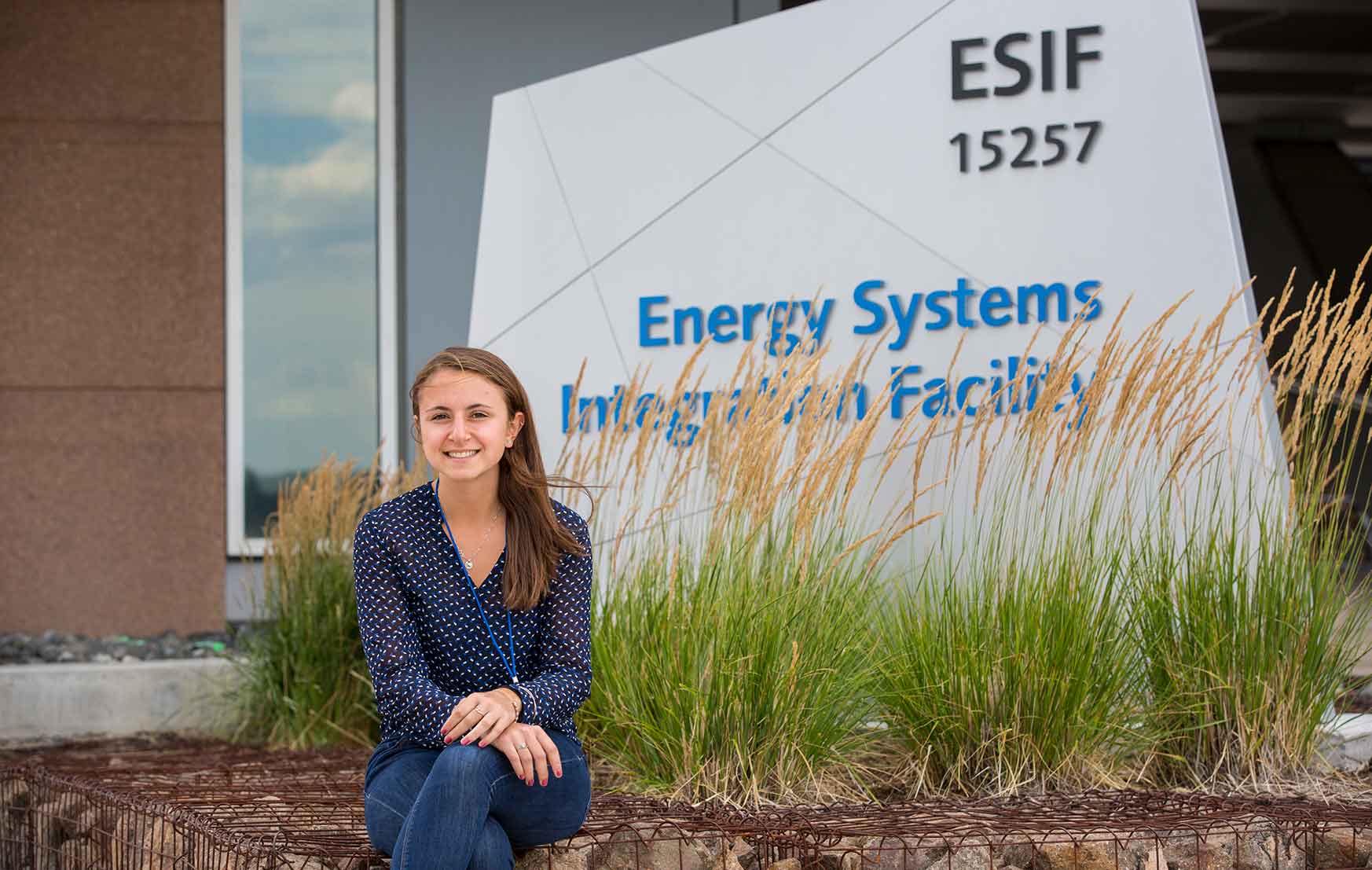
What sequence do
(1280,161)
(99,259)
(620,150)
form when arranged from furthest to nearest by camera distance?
(1280,161)
(99,259)
(620,150)

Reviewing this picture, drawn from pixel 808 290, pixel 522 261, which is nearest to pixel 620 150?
pixel 522 261

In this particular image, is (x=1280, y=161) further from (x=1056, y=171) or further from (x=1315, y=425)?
(x=1315, y=425)

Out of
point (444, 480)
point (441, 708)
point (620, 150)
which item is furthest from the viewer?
point (620, 150)

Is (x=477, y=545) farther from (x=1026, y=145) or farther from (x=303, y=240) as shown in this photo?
(x=303, y=240)

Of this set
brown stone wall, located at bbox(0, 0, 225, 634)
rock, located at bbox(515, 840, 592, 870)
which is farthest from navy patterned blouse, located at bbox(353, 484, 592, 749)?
brown stone wall, located at bbox(0, 0, 225, 634)

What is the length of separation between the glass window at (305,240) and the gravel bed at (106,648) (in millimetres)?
658

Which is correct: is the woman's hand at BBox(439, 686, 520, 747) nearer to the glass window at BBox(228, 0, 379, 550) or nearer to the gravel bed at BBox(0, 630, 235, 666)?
the gravel bed at BBox(0, 630, 235, 666)

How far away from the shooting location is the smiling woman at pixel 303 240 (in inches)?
287

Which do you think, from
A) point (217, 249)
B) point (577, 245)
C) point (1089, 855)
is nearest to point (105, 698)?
point (577, 245)

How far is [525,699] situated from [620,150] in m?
3.11

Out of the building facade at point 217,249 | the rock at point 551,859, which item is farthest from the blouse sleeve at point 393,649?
the building facade at point 217,249

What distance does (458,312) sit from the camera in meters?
7.33

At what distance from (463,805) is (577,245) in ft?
10.5

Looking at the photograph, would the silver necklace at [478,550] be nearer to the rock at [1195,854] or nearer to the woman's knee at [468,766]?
the woman's knee at [468,766]
